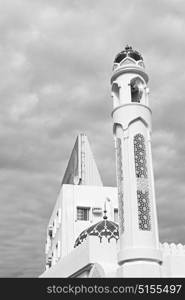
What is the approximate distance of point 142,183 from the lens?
39.7 ft

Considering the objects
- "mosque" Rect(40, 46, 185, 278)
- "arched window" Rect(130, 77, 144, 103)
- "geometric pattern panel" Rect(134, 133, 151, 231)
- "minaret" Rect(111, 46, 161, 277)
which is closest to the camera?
"minaret" Rect(111, 46, 161, 277)

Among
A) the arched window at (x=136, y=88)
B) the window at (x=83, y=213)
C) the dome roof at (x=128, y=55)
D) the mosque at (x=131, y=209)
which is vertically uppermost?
the dome roof at (x=128, y=55)

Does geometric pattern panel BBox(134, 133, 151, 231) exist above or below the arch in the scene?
below

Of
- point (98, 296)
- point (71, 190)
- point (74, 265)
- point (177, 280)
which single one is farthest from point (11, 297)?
point (71, 190)

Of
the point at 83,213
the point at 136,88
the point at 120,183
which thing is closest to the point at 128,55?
the point at 136,88

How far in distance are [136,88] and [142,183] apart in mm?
3482

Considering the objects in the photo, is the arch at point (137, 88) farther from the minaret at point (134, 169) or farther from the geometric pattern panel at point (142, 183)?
the geometric pattern panel at point (142, 183)

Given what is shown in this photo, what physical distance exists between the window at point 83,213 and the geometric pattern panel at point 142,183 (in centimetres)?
1271

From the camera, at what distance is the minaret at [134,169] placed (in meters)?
11.2

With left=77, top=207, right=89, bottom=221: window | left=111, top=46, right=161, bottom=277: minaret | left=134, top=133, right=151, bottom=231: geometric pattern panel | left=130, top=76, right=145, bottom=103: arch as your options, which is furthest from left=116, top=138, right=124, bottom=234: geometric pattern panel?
left=77, top=207, right=89, bottom=221: window

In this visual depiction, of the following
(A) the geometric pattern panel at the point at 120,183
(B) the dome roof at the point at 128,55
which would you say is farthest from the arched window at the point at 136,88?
(A) the geometric pattern panel at the point at 120,183

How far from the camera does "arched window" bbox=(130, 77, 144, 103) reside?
1348cm

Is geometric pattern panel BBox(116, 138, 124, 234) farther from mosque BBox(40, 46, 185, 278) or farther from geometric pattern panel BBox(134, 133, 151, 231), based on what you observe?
geometric pattern panel BBox(134, 133, 151, 231)

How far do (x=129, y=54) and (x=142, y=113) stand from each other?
7.19 ft
